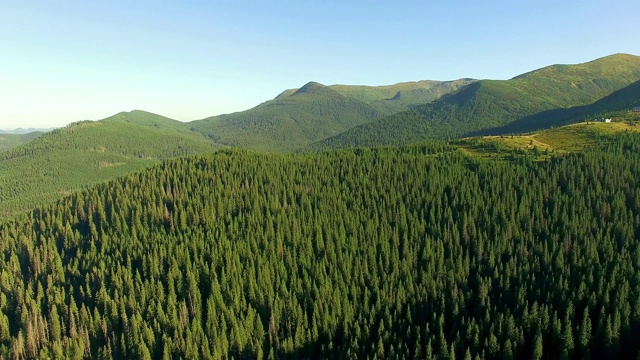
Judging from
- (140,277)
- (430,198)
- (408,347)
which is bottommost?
(408,347)

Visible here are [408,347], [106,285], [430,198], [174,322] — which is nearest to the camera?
[408,347]

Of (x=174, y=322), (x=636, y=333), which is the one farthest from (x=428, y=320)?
(x=174, y=322)

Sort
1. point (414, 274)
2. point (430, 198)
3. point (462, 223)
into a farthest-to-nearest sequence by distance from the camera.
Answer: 1. point (430, 198)
2. point (462, 223)
3. point (414, 274)

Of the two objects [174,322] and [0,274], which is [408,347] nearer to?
[174,322]

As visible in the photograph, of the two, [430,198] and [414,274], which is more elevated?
[430,198]

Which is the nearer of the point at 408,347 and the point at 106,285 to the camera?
the point at 408,347

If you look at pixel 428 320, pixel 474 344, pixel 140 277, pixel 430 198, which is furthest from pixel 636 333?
pixel 140 277
